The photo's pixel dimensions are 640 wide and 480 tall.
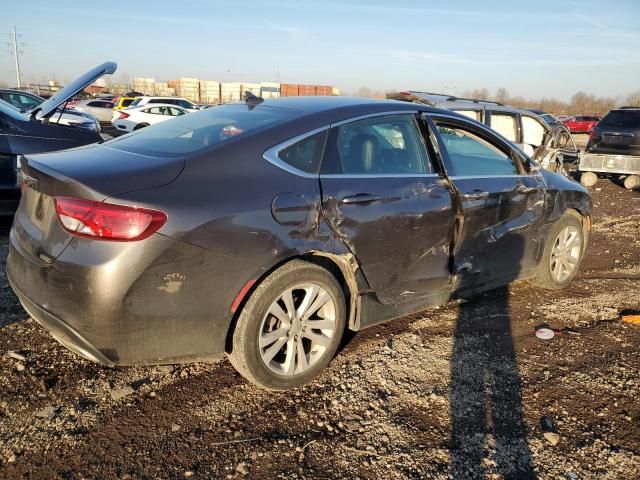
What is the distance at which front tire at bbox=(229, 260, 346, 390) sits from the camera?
269 centimetres

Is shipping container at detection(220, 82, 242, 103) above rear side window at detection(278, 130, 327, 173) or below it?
above

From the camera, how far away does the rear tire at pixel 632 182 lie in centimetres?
1242

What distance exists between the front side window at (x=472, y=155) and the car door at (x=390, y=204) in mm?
251

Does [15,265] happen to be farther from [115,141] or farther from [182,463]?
[182,463]

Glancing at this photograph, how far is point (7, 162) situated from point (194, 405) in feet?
13.0

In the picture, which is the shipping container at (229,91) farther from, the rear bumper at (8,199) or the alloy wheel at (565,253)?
the alloy wheel at (565,253)

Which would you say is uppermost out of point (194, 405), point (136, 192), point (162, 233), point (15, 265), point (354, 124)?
point (354, 124)

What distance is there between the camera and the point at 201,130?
3148 mm

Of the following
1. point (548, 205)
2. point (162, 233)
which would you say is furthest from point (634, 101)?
point (162, 233)

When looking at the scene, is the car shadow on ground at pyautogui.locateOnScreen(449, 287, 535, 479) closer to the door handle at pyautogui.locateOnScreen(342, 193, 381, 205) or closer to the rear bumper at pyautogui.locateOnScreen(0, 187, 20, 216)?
the door handle at pyautogui.locateOnScreen(342, 193, 381, 205)

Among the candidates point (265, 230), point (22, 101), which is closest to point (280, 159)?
point (265, 230)

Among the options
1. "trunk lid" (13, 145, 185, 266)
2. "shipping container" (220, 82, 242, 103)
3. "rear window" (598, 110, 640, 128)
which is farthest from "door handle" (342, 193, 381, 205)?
"shipping container" (220, 82, 242, 103)

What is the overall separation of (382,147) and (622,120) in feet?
39.4

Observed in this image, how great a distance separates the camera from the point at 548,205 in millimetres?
4379
